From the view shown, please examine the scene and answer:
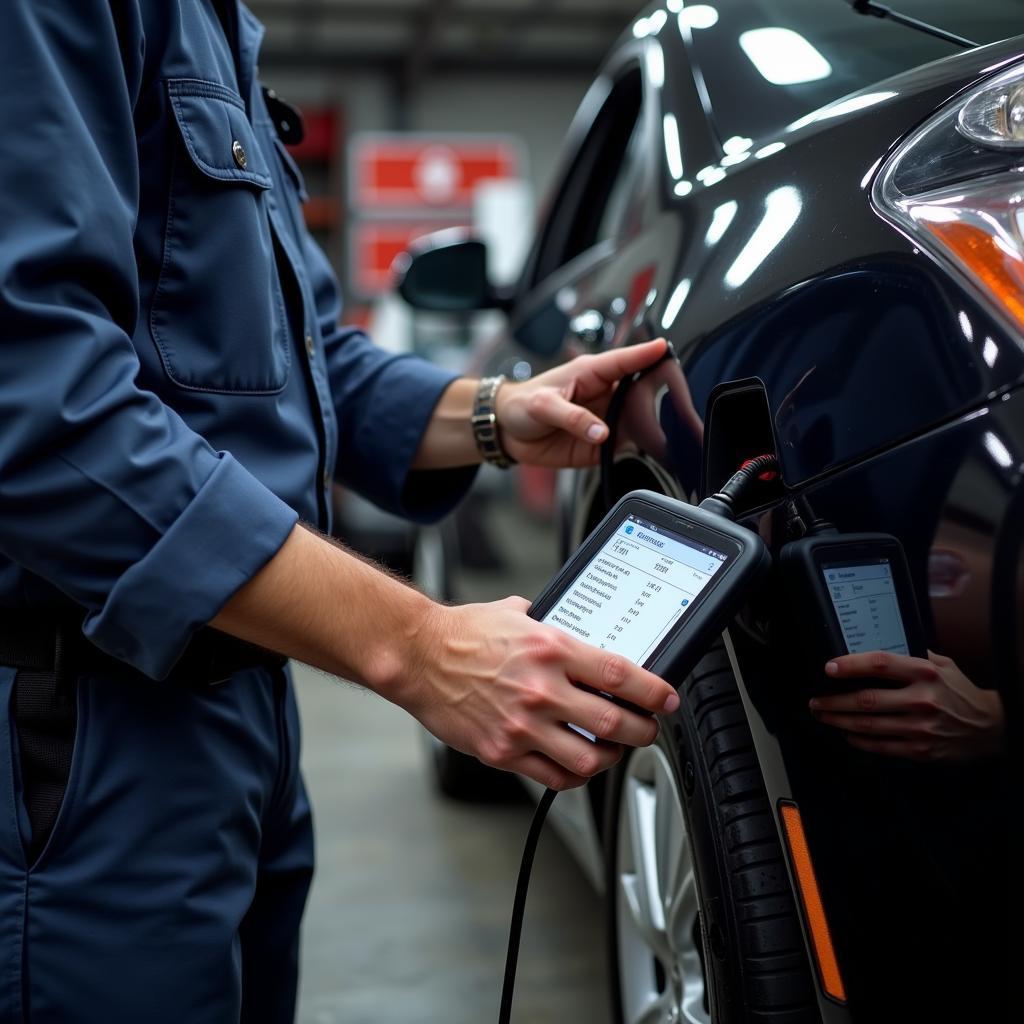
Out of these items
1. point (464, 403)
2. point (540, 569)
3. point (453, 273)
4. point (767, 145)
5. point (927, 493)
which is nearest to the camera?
point (927, 493)

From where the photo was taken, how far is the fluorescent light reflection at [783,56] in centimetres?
118

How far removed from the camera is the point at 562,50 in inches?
488

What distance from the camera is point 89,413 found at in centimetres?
75

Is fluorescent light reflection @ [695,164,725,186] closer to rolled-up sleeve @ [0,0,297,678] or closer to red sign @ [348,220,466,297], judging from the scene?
rolled-up sleeve @ [0,0,297,678]

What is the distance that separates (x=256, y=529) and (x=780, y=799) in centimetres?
45

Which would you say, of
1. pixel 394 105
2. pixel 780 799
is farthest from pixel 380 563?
pixel 394 105

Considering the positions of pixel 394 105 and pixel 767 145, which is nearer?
pixel 767 145

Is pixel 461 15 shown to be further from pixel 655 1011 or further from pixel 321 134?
pixel 655 1011

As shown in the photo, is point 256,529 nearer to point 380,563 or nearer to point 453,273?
point 380,563

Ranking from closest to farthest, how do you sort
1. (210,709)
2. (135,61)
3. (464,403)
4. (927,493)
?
(927,493) → (135,61) → (210,709) → (464,403)

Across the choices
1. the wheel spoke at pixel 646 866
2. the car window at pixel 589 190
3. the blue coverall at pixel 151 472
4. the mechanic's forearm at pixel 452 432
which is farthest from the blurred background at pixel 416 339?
the wheel spoke at pixel 646 866

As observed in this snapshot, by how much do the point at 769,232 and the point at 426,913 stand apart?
172cm

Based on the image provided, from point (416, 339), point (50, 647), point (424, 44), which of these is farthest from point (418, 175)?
point (50, 647)

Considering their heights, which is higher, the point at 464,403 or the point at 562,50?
the point at 562,50
